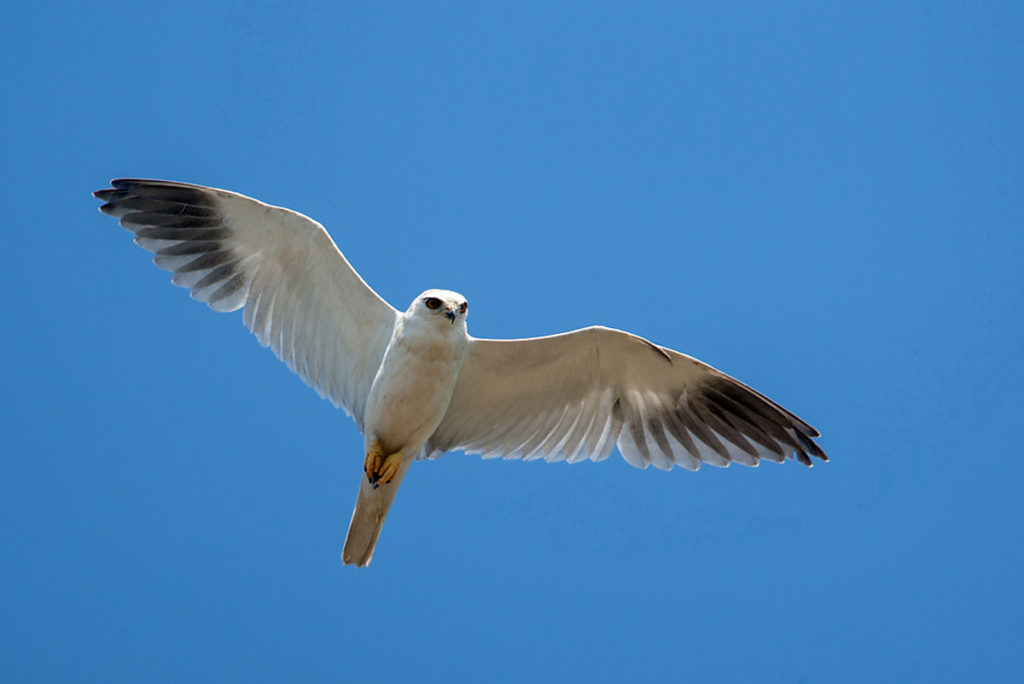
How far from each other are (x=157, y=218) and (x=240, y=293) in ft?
2.45

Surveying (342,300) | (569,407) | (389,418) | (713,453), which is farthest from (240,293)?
(713,453)

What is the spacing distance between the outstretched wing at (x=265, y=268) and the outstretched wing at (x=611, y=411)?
0.79m

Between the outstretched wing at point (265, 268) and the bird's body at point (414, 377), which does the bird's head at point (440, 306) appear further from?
the outstretched wing at point (265, 268)

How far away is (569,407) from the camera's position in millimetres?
8094

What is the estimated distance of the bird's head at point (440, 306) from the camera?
7055mm

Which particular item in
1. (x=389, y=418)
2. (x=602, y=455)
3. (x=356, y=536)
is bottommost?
(x=356, y=536)

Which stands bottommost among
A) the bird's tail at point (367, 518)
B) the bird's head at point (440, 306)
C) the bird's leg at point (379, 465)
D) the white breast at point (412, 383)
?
the bird's tail at point (367, 518)

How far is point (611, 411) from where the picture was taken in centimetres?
808

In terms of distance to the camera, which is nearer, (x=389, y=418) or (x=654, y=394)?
(x=389, y=418)

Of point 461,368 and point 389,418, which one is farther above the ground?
point 461,368

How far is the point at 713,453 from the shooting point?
26.1ft

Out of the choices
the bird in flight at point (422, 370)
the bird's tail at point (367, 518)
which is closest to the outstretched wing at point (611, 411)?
the bird in flight at point (422, 370)

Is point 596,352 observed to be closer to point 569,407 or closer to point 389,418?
point 569,407

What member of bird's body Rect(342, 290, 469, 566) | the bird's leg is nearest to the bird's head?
bird's body Rect(342, 290, 469, 566)
